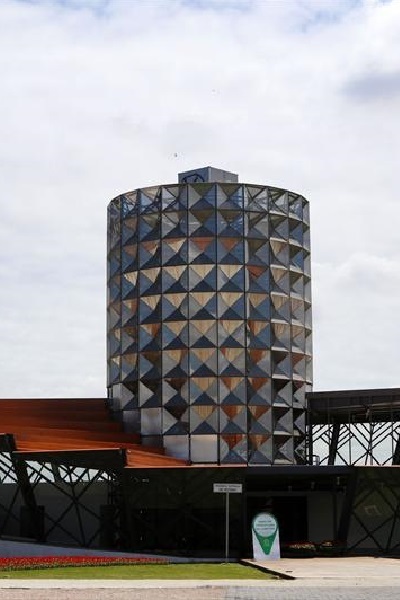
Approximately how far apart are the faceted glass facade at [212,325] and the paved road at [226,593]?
3629 cm

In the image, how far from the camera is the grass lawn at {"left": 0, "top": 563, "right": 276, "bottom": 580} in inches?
1527

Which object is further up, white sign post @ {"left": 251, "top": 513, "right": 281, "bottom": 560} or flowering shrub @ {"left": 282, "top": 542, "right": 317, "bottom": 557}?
white sign post @ {"left": 251, "top": 513, "right": 281, "bottom": 560}

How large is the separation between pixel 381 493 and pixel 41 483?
22.0m

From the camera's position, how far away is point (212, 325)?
233 feet

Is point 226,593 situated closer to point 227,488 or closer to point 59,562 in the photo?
point 59,562

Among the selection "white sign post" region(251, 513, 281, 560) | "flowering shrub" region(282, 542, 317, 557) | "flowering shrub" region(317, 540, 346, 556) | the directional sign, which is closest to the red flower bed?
the directional sign

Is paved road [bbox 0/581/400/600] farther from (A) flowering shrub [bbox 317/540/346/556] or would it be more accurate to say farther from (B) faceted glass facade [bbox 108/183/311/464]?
(B) faceted glass facade [bbox 108/183/311/464]

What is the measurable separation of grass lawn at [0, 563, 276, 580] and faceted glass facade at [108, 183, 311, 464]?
25.5m

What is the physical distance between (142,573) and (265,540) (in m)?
11.0

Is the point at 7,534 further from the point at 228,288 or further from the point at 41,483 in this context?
the point at 228,288

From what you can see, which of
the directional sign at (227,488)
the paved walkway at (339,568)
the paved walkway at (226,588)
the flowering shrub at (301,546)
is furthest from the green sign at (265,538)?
the paved walkway at (226,588)

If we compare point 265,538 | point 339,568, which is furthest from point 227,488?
point 339,568

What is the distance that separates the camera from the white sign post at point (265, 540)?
50500mm

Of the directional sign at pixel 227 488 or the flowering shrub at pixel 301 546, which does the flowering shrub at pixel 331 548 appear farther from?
the directional sign at pixel 227 488
